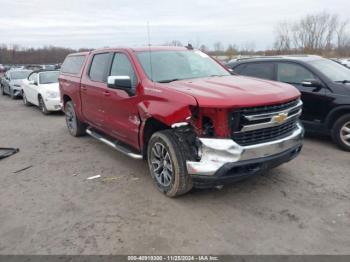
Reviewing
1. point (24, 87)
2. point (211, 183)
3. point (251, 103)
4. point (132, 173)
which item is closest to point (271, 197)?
point (211, 183)

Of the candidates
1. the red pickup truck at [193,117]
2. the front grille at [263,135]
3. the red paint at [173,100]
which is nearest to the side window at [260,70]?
the red pickup truck at [193,117]

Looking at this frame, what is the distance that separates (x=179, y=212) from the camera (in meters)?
3.93

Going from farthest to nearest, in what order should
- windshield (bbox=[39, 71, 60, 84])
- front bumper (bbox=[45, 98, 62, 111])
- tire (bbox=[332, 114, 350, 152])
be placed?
windshield (bbox=[39, 71, 60, 84]) → front bumper (bbox=[45, 98, 62, 111]) → tire (bbox=[332, 114, 350, 152])

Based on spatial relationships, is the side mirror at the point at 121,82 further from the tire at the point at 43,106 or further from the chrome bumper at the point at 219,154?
the tire at the point at 43,106

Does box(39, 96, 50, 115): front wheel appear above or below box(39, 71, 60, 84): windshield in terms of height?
below

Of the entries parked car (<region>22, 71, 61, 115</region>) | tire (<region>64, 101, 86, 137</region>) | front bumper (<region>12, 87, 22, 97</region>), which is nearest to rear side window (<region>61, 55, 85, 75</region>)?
tire (<region>64, 101, 86, 137</region>)

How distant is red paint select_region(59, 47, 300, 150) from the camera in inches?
143

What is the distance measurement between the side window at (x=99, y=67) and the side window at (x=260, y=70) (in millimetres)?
3488

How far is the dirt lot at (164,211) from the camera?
328 centimetres

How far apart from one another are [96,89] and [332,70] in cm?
466

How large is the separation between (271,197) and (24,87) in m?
12.3

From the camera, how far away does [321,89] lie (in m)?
6.21

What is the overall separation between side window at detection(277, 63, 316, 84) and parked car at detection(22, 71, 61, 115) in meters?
7.24

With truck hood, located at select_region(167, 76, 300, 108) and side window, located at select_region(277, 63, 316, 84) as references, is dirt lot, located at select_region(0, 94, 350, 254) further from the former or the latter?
side window, located at select_region(277, 63, 316, 84)
